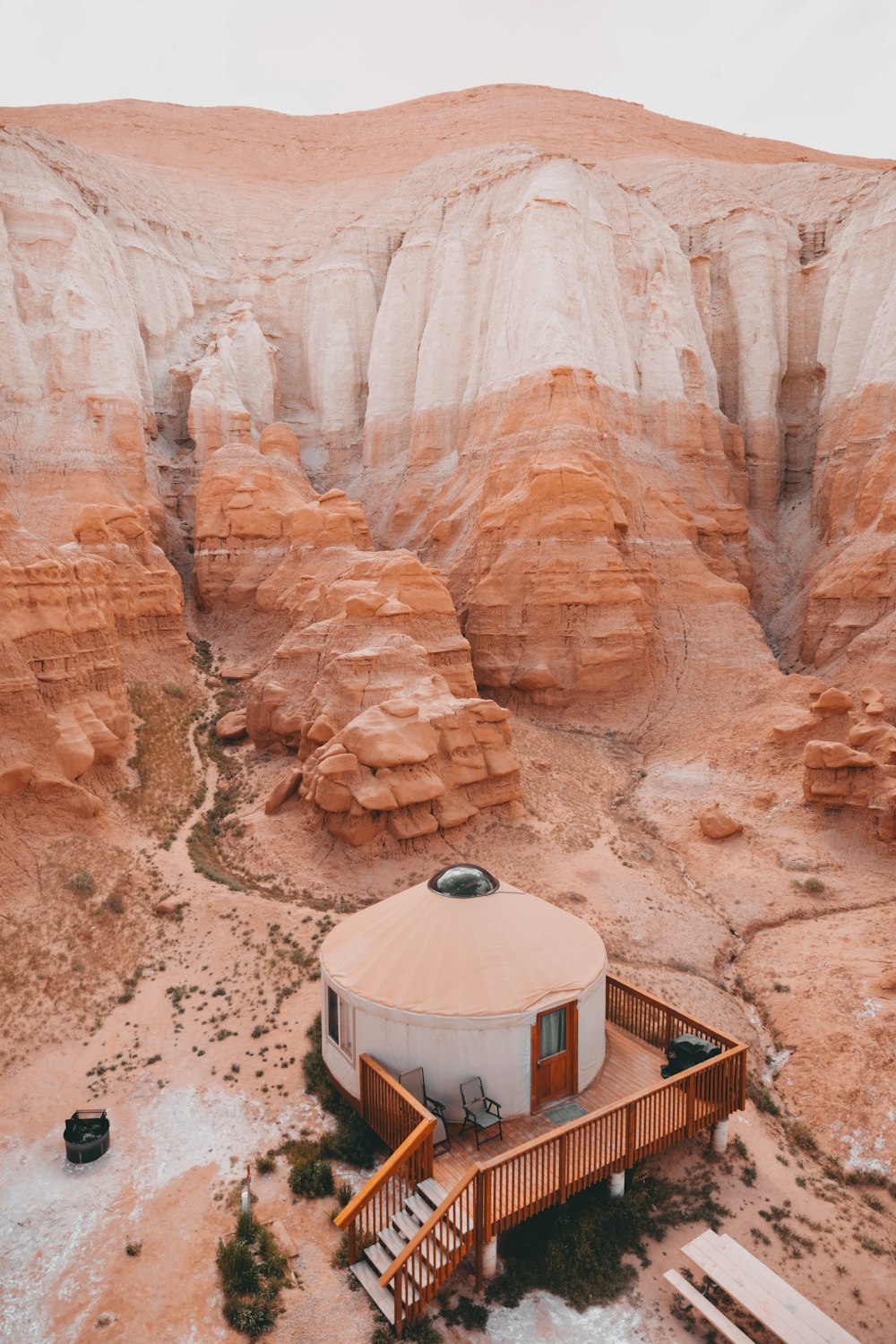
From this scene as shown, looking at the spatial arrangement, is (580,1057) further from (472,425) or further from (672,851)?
(472,425)

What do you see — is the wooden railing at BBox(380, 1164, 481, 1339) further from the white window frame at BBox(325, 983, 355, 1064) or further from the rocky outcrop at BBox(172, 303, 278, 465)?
the rocky outcrop at BBox(172, 303, 278, 465)

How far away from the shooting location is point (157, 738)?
3031cm

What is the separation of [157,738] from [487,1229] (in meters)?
22.2

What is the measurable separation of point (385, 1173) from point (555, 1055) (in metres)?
3.87

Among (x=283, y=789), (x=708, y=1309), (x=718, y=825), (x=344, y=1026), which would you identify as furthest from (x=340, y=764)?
(x=708, y=1309)

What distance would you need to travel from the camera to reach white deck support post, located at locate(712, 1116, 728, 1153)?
15.2 m

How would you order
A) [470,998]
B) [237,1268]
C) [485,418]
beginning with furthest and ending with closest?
[485,418] → [470,998] → [237,1268]

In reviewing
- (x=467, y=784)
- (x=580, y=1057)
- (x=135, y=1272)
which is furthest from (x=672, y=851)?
(x=135, y=1272)

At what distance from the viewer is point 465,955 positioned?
15.2 m

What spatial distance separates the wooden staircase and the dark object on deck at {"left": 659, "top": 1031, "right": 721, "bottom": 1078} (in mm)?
5186

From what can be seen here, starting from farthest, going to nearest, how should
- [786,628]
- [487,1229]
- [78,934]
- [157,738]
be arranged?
[786,628]
[157,738]
[78,934]
[487,1229]

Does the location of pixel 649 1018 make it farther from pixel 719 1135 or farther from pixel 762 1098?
pixel 762 1098

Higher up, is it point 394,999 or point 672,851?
point 394,999

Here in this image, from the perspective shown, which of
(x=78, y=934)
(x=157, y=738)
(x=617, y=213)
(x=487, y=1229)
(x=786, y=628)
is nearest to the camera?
(x=487, y=1229)
